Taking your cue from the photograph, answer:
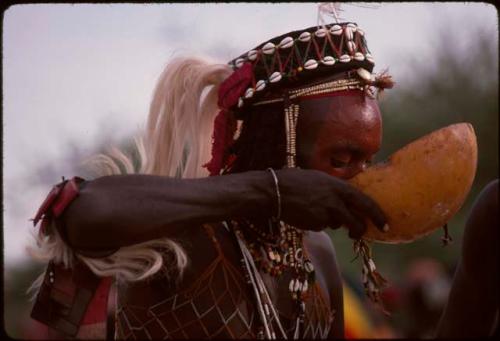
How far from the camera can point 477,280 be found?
13.2 feet

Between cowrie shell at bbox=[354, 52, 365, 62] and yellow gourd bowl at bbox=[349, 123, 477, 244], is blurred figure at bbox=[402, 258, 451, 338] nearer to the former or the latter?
cowrie shell at bbox=[354, 52, 365, 62]

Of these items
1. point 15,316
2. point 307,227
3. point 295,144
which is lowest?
point 15,316

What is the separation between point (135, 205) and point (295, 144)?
834 mm

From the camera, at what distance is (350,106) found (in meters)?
4.21

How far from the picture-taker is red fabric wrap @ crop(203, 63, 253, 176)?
14.3 feet

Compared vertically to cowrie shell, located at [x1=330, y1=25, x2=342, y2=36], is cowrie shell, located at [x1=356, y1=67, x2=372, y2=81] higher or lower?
lower

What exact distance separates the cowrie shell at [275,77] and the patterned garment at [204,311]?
0.67 metres

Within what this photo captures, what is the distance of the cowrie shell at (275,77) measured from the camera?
426cm

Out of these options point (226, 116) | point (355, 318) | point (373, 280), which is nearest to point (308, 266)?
point (373, 280)

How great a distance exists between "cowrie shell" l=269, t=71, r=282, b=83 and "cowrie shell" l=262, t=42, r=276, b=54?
0.36ft

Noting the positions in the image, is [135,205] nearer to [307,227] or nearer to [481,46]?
[307,227]

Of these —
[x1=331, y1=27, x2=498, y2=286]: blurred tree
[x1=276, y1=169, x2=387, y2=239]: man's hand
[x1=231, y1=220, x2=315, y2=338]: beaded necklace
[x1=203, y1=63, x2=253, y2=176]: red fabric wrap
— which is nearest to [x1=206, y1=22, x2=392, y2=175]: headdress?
[x1=203, y1=63, x2=253, y2=176]: red fabric wrap

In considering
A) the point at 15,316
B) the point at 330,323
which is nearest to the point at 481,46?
the point at 15,316

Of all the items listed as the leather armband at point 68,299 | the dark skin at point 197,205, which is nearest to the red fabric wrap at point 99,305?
the leather armband at point 68,299
